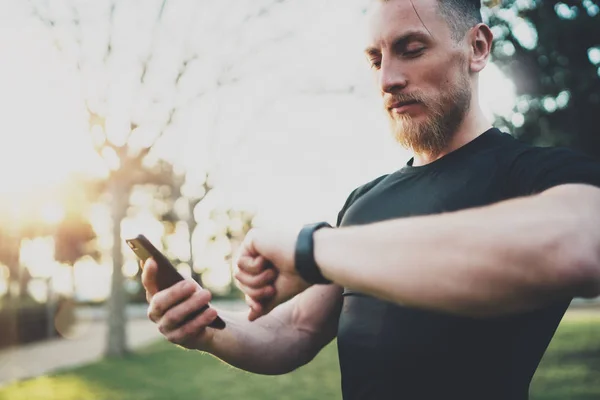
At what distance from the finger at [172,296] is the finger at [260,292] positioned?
183 millimetres

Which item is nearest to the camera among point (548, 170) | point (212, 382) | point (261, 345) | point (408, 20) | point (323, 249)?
point (323, 249)

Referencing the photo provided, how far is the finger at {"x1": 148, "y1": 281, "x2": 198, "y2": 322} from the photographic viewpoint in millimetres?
1507

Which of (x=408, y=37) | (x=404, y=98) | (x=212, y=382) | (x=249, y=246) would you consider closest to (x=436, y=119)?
(x=404, y=98)

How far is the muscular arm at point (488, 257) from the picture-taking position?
0.94 metres

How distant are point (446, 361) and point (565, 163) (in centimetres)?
61

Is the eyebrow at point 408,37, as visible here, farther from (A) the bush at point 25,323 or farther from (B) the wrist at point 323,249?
(A) the bush at point 25,323

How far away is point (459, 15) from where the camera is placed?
172cm

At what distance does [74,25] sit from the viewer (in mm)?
13117

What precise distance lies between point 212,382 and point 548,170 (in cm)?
982

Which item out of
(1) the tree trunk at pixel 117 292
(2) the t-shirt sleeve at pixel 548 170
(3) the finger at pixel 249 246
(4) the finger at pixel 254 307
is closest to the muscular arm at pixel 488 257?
(2) the t-shirt sleeve at pixel 548 170

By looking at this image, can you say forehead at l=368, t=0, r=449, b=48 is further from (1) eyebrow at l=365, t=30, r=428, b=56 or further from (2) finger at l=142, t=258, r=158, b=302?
(2) finger at l=142, t=258, r=158, b=302

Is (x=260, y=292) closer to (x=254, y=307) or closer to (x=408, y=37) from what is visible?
(x=254, y=307)

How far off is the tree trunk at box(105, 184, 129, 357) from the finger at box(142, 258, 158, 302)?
13.5m

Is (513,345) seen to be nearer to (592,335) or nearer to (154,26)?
(154,26)
